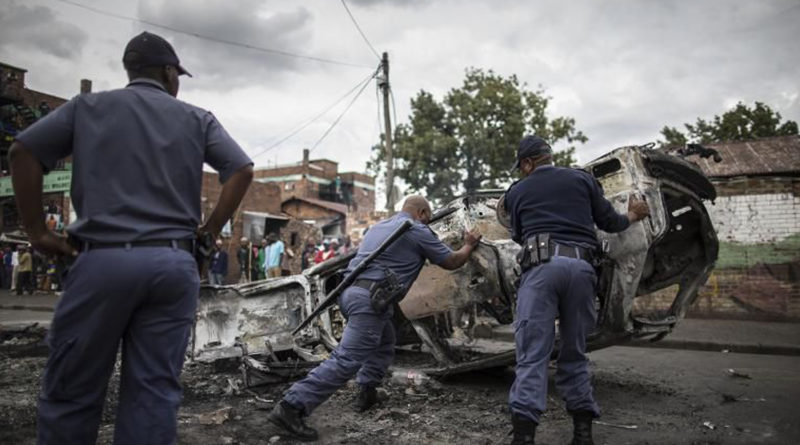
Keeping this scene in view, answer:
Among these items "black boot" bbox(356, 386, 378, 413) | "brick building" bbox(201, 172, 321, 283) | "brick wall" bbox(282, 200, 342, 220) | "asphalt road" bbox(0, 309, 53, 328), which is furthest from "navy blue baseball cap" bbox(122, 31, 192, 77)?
"brick wall" bbox(282, 200, 342, 220)

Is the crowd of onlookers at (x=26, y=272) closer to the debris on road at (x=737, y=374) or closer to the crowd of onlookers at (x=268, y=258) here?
the crowd of onlookers at (x=268, y=258)

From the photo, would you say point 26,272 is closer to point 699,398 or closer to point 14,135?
point 14,135

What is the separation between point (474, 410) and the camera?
3.61 metres

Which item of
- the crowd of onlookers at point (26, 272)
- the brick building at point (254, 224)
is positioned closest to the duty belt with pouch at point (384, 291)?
the crowd of onlookers at point (26, 272)

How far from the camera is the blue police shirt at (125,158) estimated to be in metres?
1.69

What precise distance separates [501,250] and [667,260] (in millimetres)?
1700

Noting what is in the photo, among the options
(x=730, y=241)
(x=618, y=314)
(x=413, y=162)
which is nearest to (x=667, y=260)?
(x=618, y=314)

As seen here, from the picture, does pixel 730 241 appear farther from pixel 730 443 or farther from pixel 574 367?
pixel 574 367

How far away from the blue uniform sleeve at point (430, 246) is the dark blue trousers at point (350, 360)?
1.52 feet

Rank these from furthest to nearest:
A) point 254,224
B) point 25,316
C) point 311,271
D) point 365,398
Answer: point 254,224 < point 25,316 < point 311,271 < point 365,398

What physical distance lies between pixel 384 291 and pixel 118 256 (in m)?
1.89

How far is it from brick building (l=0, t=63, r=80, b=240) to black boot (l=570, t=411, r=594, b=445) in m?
20.3

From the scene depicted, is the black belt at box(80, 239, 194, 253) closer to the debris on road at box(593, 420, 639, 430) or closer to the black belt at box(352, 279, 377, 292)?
the black belt at box(352, 279, 377, 292)

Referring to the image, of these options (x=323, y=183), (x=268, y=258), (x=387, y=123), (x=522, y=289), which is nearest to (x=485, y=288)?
(x=522, y=289)
